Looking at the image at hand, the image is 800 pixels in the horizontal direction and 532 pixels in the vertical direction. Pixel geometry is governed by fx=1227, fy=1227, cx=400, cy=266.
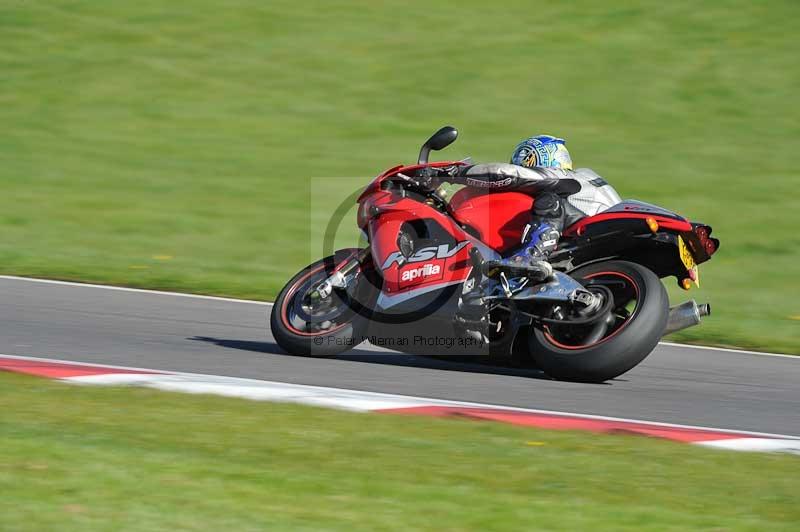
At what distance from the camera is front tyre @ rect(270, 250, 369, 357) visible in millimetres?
7730

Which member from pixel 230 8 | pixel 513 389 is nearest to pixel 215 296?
pixel 513 389

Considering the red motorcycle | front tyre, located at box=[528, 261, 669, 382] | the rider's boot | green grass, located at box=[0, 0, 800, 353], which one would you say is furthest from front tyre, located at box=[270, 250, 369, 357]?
green grass, located at box=[0, 0, 800, 353]

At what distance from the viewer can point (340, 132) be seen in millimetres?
17391

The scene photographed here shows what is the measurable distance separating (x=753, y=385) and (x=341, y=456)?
3.55 m

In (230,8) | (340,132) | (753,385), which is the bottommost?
(753,385)

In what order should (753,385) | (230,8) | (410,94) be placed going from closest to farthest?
(753,385)
(410,94)
(230,8)

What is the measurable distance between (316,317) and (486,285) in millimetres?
1220

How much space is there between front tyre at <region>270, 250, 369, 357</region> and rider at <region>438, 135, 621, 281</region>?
3.21 feet

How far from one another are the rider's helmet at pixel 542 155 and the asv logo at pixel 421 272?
32.8 inches

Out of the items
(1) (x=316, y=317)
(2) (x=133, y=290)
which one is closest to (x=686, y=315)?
(1) (x=316, y=317)

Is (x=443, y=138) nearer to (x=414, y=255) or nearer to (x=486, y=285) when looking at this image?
(x=414, y=255)

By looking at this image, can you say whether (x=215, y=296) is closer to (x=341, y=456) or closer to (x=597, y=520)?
(x=341, y=456)

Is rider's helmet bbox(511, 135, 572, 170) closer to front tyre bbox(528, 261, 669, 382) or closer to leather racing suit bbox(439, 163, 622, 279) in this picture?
leather racing suit bbox(439, 163, 622, 279)

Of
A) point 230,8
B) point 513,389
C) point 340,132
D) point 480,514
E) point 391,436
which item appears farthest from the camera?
point 230,8
